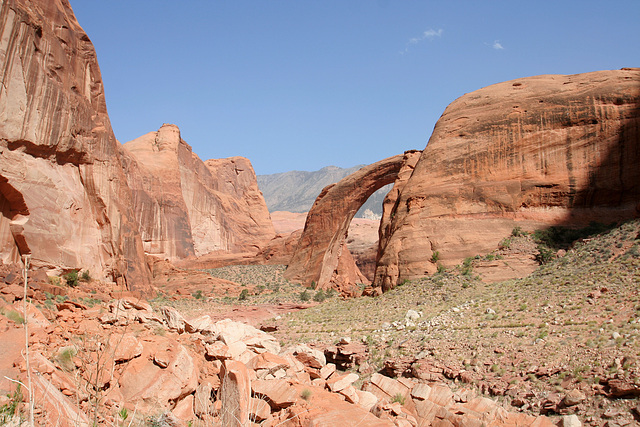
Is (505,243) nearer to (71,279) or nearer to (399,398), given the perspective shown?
(399,398)

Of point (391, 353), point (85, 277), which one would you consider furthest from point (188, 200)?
point (391, 353)

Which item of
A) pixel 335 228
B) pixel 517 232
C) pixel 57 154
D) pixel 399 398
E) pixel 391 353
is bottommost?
pixel 391 353

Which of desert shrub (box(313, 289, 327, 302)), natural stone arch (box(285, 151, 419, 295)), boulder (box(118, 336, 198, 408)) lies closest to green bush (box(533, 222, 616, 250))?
desert shrub (box(313, 289, 327, 302))

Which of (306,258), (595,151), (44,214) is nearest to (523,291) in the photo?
(595,151)

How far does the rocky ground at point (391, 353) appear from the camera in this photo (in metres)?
7.87

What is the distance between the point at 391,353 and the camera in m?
15.1

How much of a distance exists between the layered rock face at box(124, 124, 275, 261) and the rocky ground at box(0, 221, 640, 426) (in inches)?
1261

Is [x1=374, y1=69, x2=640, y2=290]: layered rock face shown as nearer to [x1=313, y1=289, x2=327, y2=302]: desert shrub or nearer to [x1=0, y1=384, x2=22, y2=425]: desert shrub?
[x1=313, y1=289, x2=327, y2=302]: desert shrub

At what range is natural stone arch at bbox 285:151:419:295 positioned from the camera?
3797 centimetres

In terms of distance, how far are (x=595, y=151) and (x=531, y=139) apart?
9.32ft

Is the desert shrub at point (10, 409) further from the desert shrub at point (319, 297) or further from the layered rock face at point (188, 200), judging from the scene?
the layered rock face at point (188, 200)

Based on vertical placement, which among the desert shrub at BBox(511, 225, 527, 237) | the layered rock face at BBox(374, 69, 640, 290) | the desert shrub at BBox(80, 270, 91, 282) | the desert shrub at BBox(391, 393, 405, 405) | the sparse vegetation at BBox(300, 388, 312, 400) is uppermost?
the layered rock face at BBox(374, 69, 640, 290)

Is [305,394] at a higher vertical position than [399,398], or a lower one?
higher

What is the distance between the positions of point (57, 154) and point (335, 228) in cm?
2087
